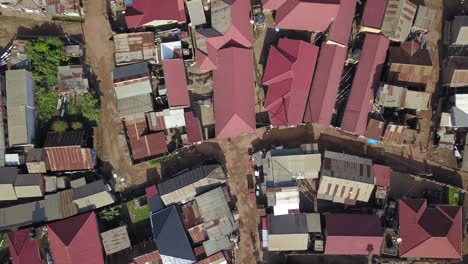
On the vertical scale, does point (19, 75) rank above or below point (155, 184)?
above

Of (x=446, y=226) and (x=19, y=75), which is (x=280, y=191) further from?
(x=19, y=75)

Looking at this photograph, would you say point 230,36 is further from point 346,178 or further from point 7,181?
point 7,181

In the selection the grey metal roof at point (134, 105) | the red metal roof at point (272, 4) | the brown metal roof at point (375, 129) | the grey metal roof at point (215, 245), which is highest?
the red metal roof at point (272, 4)

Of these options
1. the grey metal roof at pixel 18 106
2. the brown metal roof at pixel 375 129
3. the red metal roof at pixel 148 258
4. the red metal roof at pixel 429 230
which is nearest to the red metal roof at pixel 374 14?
the brown metal roof at pixel 375 129

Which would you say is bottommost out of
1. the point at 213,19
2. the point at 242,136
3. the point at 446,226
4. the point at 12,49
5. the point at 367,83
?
the point at 446,226

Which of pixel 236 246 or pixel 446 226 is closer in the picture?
pixel 446 226

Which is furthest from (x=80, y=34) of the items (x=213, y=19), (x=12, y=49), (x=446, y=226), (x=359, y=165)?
(x=446, y=226)

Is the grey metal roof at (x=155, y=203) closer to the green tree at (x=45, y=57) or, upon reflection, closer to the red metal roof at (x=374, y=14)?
the green tree at (x=45, y=57)
